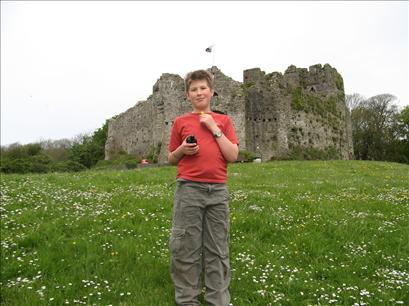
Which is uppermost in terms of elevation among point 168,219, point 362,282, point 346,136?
point 346,136

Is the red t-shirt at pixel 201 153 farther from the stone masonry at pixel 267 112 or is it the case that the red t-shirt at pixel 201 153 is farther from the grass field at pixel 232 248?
the stone masonry at pixel 267 112

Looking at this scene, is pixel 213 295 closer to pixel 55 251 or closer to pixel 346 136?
pixel 55 251

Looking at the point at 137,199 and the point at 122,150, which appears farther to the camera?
the point at 122,150

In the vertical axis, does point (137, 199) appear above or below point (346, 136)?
below

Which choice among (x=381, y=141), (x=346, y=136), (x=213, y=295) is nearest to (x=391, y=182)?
(x=213, y=295)

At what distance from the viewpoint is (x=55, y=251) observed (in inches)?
278

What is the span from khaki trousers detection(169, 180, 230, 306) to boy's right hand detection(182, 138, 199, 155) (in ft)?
1.42

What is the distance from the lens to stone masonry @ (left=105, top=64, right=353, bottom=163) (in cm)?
3472

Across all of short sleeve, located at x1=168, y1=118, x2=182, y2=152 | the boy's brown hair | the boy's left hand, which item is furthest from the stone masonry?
the boy's left hand

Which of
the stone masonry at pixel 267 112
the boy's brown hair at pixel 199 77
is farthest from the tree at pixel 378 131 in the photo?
the boy's brown hair at pixel 199 77

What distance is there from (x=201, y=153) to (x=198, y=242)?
3.83 ft

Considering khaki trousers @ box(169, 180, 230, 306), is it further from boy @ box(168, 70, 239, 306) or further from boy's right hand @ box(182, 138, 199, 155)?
boy's right hand @ box(182, 138, 199, 155)

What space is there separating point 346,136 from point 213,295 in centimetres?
4427

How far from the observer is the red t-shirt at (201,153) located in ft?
17.5
